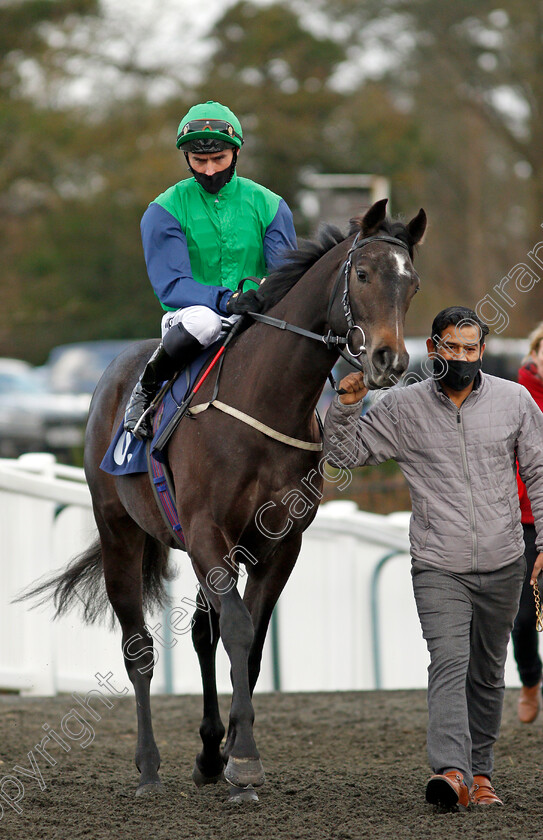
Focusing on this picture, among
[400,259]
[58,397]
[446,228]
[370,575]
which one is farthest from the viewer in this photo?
[446,228]

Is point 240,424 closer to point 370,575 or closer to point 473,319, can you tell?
point 473,319

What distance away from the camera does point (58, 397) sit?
19016mm

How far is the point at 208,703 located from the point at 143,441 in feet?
3.80

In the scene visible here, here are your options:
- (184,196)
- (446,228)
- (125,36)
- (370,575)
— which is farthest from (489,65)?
(184,196)

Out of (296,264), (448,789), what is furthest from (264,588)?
(296,264)

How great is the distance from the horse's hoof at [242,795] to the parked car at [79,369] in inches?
662

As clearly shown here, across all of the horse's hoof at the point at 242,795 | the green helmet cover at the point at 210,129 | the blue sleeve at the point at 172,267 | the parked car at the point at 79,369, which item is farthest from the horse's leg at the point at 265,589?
the parked car at the point at 79,369

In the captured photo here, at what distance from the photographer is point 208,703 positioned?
4.89 metres

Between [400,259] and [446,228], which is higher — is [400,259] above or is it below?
below

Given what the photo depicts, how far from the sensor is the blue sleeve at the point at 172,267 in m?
4.46

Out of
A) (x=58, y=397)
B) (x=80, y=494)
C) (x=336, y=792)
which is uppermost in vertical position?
(x=58, y=397)

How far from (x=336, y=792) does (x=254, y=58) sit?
26531 mm

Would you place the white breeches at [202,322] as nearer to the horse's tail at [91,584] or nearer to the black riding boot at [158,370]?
the black riding boot at [158,370]

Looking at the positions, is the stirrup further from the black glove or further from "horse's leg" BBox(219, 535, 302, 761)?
"horse's leg" BBox(219, 535, 302, 761)
